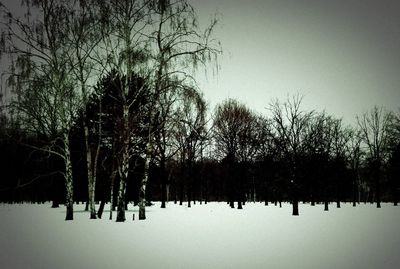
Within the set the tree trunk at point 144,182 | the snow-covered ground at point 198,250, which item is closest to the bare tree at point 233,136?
the tree trunk at point 144,182

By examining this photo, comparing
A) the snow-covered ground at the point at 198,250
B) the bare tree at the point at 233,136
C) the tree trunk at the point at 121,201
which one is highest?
the bare tree at the point at 233,136

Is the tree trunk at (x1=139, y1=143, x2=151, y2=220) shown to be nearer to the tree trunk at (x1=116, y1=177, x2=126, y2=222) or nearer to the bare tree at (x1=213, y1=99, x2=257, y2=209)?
the tree trunk at (x1=116, y1=177, x2=126, y2=222)

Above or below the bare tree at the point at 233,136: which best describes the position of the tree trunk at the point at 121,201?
below

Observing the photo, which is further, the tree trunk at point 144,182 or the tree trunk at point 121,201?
the tree trunk at point 144,182

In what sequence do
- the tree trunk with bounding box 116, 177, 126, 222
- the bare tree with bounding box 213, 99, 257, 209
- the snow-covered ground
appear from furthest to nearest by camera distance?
1. the bare tree with bounding box 213, 99, 257, 209
2. the tree trunk with bounding box 116, 177, 126, 222
3. the snow-covered ground

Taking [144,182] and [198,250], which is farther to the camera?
[144,182]

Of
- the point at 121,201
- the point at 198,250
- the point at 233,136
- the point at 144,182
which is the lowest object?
the point at 198,250

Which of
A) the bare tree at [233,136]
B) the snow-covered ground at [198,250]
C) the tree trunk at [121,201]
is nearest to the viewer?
the snow-covered ground at [198,250]

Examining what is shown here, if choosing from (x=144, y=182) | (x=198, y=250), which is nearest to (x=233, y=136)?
(x=144, y=182)

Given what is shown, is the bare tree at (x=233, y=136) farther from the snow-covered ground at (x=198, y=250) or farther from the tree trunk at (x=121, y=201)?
the snow-covered ground at (x=198, y=250)

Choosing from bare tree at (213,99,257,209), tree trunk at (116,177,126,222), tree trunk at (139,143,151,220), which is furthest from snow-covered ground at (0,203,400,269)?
bare tree at (213,99,257,209)

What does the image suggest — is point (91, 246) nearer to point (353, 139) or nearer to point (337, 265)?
point (337, 265)

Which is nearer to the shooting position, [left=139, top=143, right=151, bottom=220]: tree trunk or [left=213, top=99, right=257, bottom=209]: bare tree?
[left=139, top=143, right=151, bottom=220]: tree trunk

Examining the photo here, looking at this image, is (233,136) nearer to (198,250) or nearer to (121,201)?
(121,201)
